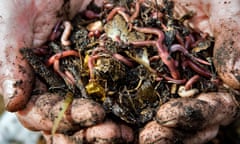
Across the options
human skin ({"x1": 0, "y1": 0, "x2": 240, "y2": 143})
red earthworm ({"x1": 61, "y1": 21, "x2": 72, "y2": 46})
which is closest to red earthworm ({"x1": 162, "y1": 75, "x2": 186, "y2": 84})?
human skin ({"x1": 0, "y1": 0, "x2": 240, "y2": 143})

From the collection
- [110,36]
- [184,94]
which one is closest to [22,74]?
[110,36]

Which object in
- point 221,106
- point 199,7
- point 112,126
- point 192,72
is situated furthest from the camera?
point 199,7

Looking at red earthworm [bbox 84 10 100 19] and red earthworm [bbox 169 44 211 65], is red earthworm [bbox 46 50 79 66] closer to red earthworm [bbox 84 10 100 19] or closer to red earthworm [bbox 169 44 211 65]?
red earthworm [bbox 84 10 100 19]

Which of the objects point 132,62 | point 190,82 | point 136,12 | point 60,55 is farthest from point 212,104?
point 60,55

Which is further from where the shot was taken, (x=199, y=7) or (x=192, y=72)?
(x=199, y=7)

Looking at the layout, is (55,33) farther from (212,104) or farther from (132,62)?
(212,104)

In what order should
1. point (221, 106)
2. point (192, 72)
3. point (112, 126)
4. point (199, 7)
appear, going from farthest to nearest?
point (199, 7), point (192, 72), point (221, 106), point (112, 126)

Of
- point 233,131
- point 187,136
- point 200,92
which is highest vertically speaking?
point 200,92

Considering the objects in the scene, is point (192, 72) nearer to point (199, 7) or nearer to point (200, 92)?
point (200, 92)
